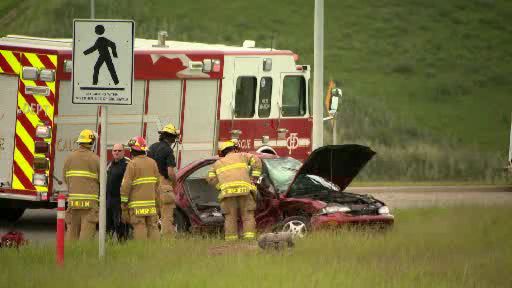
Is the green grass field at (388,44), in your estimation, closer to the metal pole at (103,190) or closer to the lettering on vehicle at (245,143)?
the lettering on vehicle at (245,143)

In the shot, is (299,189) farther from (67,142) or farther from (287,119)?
(287,119)

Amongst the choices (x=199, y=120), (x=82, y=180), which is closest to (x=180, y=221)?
(x=82, y=180)

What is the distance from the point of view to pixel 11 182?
20.7m

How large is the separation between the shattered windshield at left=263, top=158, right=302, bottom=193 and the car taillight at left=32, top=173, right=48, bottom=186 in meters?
3.43

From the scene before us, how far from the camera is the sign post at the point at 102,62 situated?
14.7 metres

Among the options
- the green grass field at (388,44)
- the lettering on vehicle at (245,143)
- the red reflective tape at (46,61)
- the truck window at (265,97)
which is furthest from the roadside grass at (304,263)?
the green grass field at (388,44)

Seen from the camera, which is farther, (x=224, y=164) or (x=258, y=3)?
(x=258, y=3)

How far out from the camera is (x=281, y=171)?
18.7m

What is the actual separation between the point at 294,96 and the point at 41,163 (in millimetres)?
5530

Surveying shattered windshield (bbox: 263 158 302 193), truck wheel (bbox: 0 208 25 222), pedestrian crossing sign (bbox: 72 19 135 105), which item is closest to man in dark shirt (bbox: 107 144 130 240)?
shattered windshield (bbox: 263 158 302 193)

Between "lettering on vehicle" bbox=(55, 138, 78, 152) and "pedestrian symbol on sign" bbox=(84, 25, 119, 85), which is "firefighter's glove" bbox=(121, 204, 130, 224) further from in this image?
"lettering on vehicle" bbox=(55, 138, 78, 152)

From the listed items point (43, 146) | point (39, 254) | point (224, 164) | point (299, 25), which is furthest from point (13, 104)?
point (299, 25)

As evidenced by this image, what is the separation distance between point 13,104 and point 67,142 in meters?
0.91

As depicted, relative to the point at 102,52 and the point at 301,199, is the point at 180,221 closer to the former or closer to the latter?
the point at 301,199
